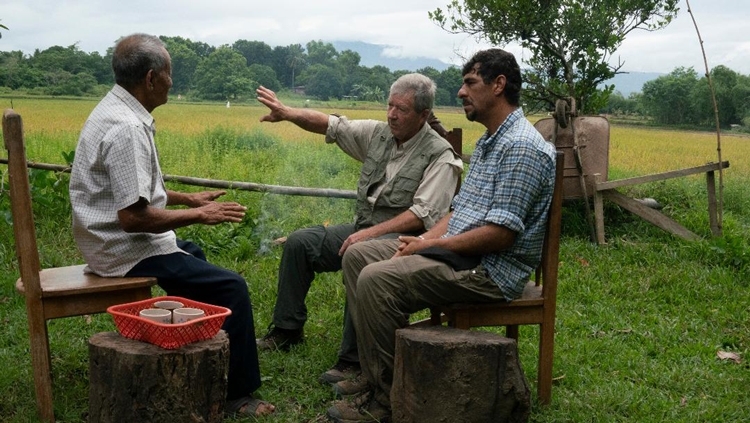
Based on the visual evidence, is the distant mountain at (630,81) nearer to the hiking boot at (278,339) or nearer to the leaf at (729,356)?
the leaf at (729,356)

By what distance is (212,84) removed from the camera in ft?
28.6

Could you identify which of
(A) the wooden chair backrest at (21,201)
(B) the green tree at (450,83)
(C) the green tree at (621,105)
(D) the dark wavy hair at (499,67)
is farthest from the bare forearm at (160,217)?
(C) the green tree at (621,105)

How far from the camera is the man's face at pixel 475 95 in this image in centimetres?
361

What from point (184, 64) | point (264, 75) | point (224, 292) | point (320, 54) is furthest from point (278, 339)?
point (320, 54)

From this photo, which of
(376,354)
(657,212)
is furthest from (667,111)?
(376,354)

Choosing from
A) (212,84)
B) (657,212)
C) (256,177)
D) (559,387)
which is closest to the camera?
(559,387)

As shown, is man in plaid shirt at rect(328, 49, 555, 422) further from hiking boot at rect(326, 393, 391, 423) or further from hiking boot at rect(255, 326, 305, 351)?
hiking boot at rect(255, 326, 305, 351)

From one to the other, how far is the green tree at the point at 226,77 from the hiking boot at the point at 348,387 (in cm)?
511

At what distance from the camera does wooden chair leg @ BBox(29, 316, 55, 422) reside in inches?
133

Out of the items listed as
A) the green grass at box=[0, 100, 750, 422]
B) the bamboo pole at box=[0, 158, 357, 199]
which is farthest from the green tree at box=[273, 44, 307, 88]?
the bamboo pole at box=[0, 158, 357, 199]

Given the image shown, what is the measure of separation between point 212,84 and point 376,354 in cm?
577

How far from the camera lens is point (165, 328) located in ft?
10.1

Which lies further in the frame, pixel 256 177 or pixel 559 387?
pixel 256 177

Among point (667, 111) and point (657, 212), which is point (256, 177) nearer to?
point (657, 212)
